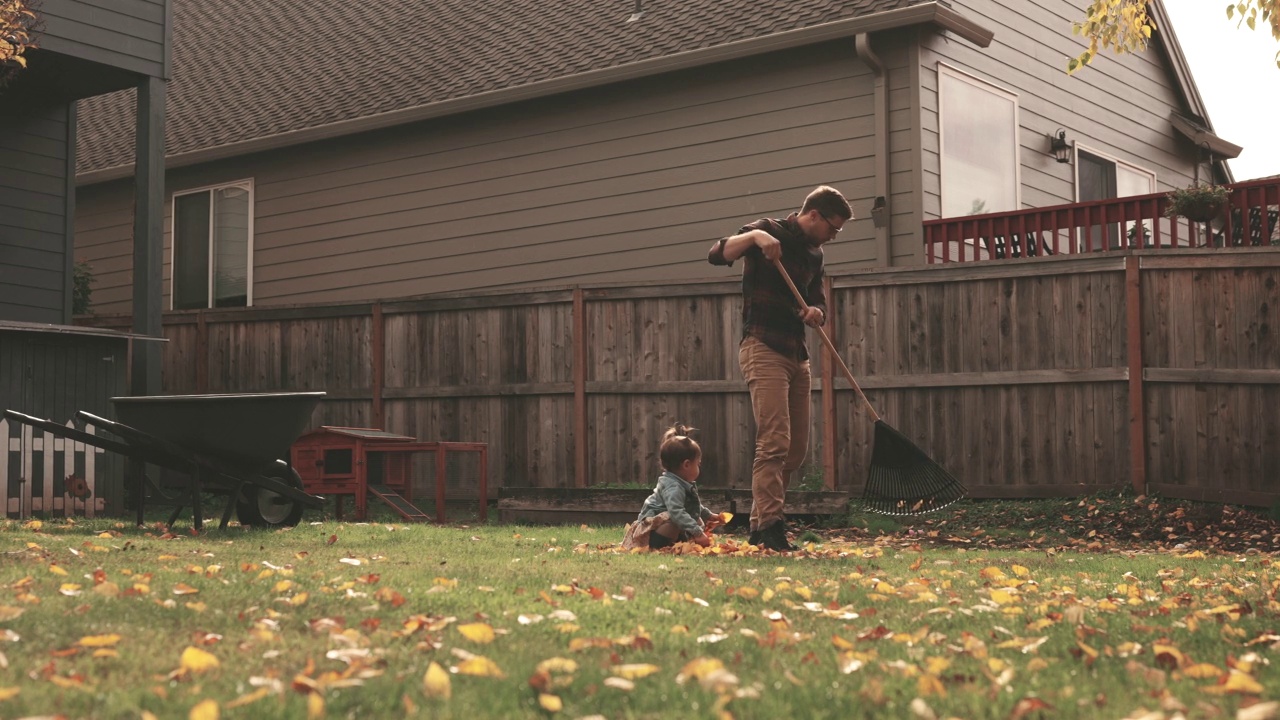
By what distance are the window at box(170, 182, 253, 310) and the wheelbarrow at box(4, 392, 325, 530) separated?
9913 millimetres

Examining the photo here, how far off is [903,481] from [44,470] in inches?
260

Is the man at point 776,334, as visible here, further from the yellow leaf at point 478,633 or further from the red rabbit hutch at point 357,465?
the red rabbit hutch at point 357,465

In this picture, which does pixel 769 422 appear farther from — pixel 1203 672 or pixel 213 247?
pixel 213 247

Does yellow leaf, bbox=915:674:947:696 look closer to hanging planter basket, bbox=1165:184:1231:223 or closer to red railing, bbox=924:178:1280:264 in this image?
red railing, bbox=924:178:1280:264

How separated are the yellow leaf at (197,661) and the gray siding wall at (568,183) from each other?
361 inches

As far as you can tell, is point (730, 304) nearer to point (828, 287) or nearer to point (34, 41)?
point (828, 287)

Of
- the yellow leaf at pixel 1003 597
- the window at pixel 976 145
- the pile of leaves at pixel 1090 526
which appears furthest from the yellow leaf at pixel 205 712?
the window at pixel 976 145

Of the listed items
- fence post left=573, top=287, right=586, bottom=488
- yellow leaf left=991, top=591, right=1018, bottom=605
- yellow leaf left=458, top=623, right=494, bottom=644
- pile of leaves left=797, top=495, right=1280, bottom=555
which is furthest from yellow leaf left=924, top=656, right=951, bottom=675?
fence post left=573, top=287, right=586, bottom=488

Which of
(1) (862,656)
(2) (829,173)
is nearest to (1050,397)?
(2) (829,173)

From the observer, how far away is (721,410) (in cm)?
1212

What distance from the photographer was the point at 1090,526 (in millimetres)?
10133

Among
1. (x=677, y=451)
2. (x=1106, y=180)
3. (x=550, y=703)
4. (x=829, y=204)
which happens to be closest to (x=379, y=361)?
(x=677, y=451)

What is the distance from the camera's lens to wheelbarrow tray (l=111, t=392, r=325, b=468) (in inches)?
328

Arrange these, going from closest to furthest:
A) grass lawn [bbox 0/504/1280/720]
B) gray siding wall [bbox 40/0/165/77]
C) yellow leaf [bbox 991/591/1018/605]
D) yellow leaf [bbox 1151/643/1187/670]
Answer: grass lawn [bbox 0/504/1280/720] → yellow leaf [bbox 1151/643/1187/670] → yellow leaf [bbox 991/591/1018/605] → gray siding wall [bbox 40/0/165/77]
